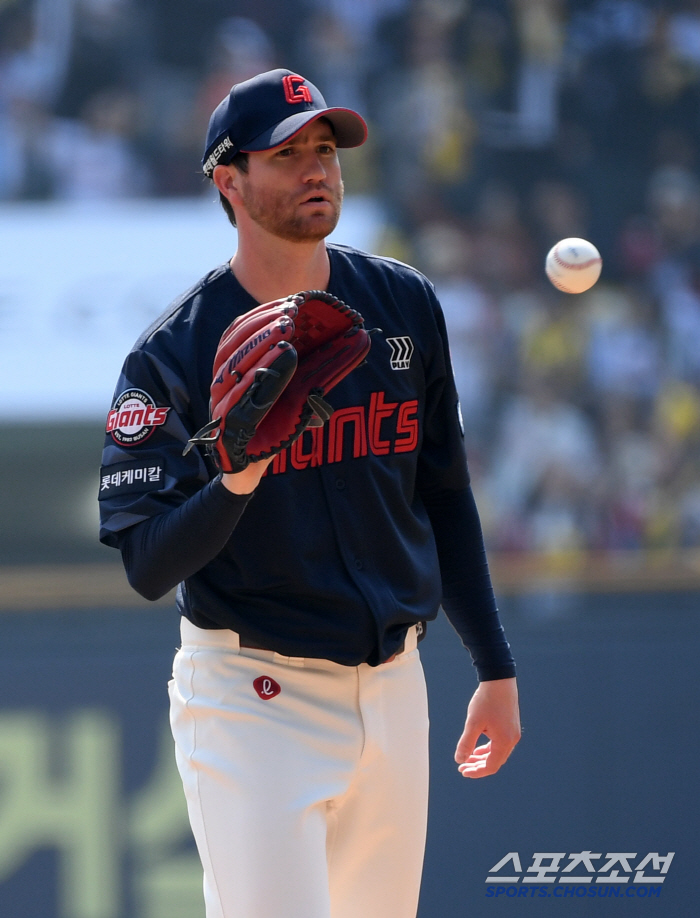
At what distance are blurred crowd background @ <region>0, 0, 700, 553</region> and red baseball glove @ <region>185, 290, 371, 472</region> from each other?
8.99 ft

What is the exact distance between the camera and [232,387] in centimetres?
166

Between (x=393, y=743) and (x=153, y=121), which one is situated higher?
(x=153, y=121)

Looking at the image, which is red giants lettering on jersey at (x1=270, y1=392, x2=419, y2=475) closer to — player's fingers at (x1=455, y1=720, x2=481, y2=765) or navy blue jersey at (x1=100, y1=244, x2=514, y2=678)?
navy blue jersey at (x1=100, y1=244, x2=514, y2=678)

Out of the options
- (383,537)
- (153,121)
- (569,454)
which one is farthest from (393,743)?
(153,121)

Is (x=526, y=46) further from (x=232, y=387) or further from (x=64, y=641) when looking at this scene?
(x=232, y=387)

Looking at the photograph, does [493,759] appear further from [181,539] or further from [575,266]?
[575,266]

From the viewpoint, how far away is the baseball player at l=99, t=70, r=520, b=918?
175cm

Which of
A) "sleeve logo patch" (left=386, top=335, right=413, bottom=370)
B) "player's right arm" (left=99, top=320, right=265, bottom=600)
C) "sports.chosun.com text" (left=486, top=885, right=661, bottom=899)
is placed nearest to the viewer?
"player's right arm" (left=99, top=320, right=265, bottom=600)

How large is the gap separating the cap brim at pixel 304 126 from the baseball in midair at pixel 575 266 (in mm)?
592

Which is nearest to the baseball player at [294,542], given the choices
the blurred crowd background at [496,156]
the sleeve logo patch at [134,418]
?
the sleeve logo patch at [134,418]

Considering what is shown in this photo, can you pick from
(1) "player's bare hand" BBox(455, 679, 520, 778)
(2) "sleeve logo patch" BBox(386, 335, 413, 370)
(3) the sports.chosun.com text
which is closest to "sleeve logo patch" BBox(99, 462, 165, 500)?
(2) "sleeve logo patch" BBox(386, 335, 413, 370)

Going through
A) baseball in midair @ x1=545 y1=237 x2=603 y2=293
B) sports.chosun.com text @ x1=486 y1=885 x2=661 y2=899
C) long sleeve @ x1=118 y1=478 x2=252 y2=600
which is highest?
baseball in midair @ x1=545 y1=237 x2=603 y2=293

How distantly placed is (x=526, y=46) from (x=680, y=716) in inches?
123

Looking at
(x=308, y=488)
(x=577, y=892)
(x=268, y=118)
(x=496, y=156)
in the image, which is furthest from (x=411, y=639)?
(x=496, y=156)
